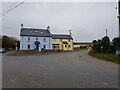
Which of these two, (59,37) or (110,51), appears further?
(59,37)

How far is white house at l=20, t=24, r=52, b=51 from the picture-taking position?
38.1 m

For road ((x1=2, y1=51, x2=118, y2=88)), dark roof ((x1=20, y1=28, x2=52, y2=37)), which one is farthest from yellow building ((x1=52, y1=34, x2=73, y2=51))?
road ((x1=2, y1=51, x2=118, y2=88))

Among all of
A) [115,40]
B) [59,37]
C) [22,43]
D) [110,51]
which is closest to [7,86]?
[115,40]

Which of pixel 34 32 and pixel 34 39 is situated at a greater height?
pixel 34 32

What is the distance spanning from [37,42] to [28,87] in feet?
116

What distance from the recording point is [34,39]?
39.7m

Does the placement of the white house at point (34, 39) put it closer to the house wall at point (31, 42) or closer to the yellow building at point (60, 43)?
the house wall at point (31, 42)

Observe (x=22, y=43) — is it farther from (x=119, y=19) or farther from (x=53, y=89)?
(x=53, y=89)

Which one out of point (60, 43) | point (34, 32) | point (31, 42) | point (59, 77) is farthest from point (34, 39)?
point (59, 77)

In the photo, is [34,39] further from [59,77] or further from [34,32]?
[59,77]

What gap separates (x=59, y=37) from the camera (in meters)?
48.4

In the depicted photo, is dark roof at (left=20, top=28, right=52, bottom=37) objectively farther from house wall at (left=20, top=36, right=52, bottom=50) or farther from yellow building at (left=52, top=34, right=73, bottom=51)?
yellow building at (left=52, top=34, right=73, bottom=51)

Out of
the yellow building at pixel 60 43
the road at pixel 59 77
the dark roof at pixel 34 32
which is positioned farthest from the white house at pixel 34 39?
the road at pixel 59 77

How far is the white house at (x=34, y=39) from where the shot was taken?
38.1 meters
